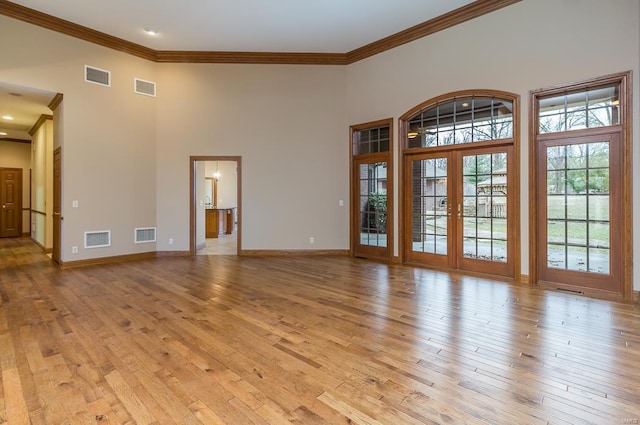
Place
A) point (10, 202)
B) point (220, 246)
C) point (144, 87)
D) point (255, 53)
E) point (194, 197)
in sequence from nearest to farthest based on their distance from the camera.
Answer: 1. point (144, 87)
2. point (255, 53)
3. point (194, 197)
4. point (220, 246)
5. point (10, 202)

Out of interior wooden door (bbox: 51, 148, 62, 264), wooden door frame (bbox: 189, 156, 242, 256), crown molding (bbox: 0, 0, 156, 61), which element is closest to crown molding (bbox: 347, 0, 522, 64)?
wooden door frame (bbox: 189, 156, 242, 256)

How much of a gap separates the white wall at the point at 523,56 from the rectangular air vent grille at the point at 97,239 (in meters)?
5.60

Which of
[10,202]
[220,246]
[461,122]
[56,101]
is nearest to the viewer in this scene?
[461,122]

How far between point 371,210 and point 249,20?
4.02 meters

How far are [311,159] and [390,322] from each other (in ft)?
14.7

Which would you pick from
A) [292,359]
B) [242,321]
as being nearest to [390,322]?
[292,359]

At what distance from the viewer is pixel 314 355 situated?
101 inches

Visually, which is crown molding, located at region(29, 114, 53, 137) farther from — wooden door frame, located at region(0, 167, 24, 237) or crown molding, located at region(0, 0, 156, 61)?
wooden door frame, located at region(0, 167, 24, 237)

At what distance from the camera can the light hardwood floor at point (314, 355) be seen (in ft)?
6.21

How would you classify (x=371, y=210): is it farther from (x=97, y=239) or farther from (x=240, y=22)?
(x=97, y=239)

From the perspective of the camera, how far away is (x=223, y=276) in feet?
17.0

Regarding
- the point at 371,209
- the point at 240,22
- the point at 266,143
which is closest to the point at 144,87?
the point at 240,22

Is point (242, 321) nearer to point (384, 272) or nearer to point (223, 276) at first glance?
point (223, 276)

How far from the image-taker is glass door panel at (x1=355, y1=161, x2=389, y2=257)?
652 centimetres
